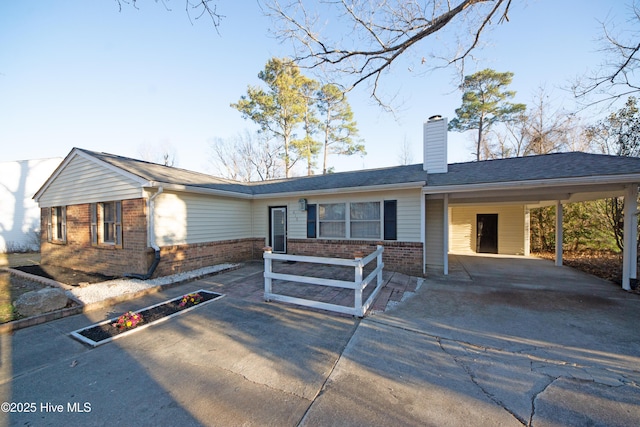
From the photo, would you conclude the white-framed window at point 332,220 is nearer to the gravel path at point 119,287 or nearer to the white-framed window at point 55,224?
the gravel path at point 119,287

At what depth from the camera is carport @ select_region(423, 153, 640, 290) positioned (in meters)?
5.91

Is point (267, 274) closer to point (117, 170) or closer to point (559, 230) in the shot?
point (117, 170)

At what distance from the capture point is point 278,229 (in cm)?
1000

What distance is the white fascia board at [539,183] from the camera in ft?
18.3

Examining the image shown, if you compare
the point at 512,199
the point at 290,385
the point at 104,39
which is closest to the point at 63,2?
the point at 104,39

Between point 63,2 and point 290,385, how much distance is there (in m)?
8.51

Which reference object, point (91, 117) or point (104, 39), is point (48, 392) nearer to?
point (104, 39)

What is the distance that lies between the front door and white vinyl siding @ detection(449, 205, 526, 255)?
8770 mm

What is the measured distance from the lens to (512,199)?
8.78 meters

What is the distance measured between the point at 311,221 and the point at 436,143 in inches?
208

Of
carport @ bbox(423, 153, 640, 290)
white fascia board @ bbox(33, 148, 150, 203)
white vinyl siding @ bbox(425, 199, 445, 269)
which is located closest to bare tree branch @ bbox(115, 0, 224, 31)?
white fascia board @ bbox(33, 148, 150, 203)

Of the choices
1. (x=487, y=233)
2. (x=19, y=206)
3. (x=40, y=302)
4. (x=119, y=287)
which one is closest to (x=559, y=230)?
(x=487, y=233)

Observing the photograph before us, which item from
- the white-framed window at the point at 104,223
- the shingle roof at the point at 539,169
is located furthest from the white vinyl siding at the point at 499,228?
the white-framed window at the point at 104,223

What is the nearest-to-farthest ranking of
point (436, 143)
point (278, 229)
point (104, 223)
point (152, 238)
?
point (152, 238), point (104, 223), point (436, 143), point (278, 229)
